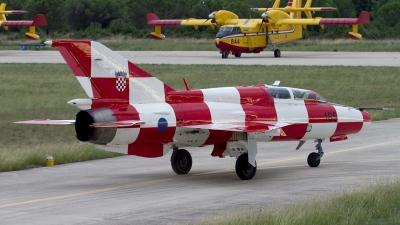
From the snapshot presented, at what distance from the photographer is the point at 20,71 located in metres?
46.3

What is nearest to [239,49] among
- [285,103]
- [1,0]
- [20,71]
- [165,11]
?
[20,71]

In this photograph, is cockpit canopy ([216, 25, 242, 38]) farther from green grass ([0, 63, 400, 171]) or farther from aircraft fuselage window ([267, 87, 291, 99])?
aircraft fuselage window ([267, 87, 291, 99])


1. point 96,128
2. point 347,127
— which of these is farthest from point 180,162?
point 347,127

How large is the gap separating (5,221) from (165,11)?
81.7 metres

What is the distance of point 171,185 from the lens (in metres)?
15.7

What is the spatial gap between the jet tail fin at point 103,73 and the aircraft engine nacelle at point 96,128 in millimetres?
542

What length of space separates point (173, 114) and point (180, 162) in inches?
76.8

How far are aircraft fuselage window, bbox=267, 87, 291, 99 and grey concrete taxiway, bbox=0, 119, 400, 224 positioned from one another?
1669 mm

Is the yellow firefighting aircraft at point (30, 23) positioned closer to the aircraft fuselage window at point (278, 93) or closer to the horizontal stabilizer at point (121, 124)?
the aircraft fuselage window at point (278, 93)

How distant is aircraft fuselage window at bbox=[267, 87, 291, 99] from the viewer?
58.0 feet

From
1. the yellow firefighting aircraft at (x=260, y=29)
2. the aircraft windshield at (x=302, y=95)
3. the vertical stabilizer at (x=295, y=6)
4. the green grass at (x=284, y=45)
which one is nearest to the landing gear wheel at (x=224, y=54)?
the yellow firefighting aircraft at (x=260, y=29)

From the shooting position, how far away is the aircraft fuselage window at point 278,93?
1768 cm

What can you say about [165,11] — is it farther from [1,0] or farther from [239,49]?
[239,49]

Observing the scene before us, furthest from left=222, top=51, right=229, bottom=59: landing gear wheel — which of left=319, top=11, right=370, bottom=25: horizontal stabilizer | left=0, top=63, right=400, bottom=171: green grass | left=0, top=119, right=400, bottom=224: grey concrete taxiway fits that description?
left=0, top=119, right=400, bottom=224: grey concrete taxiway
